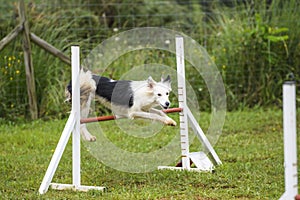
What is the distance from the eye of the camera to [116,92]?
475 cm

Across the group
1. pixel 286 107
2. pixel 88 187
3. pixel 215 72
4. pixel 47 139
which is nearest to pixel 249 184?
pixel 88 187

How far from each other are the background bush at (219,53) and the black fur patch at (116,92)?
3297mm

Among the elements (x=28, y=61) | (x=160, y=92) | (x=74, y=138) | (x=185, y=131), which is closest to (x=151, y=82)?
(x=160, y=92)

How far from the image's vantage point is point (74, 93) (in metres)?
4.70

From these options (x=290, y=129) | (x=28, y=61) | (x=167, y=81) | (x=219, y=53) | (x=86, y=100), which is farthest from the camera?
(x=219, y=53)

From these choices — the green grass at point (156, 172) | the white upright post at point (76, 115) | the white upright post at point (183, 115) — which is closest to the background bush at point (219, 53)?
the green grass at point (156, 172)

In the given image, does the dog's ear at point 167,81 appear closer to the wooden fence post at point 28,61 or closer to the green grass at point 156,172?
the green grass at point 156,172

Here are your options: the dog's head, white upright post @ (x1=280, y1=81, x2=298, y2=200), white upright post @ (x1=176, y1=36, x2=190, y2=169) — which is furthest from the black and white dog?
white upright post @ (x1=280, y1=81, x2=298, y2=200)

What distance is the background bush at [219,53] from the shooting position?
827 cm

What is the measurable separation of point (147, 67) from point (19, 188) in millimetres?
1520

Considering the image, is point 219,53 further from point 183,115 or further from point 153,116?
point 153,116

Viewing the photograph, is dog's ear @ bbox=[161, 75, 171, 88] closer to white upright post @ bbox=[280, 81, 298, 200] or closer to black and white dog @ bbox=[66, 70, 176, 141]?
black and white dog @ bbox=[66, 70, 176, 141]

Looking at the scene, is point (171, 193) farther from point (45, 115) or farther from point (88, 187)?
point (45, 115)

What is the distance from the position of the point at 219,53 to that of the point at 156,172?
4.21 meters
